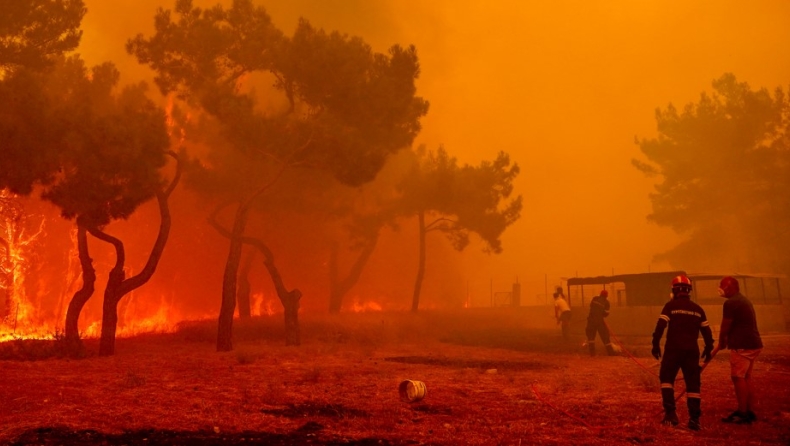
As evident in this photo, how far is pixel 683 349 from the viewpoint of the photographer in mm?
8906

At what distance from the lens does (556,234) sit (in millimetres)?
142500

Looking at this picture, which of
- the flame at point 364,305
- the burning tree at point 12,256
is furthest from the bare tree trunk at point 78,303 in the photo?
the flame at point 364,305

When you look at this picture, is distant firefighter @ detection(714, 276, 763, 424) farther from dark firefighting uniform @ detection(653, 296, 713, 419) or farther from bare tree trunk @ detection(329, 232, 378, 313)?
bare tree trunk @ detection(329, 232, 378, 313)

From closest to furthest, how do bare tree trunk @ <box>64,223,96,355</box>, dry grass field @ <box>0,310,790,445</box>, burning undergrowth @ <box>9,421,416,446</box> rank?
burning undergrowth @ <box>9,421,416,446</box> < dry grass field @ <box>0,310,790,445</box> < bare tree trunk @ <box>64,223,96,355</box>

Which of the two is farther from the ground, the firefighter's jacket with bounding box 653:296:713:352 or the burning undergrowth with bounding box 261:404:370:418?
the firefighter's jacket with bounding box 653:296:713:352

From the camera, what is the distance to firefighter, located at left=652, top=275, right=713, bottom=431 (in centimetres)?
872

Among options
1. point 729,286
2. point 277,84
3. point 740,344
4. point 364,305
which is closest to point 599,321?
point 729,286

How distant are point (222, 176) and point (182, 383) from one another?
1580 centimetres

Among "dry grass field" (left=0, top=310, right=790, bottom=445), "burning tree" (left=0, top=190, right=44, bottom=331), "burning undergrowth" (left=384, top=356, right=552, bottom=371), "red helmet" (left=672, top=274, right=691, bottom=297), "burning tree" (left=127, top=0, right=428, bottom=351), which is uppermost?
"burning tree" (left=127, top=0, right=428, bottom=351)

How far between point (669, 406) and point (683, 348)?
90cm

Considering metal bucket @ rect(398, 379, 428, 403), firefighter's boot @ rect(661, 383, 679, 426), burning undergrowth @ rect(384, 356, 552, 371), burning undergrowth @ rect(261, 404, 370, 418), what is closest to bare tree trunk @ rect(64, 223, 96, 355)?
burning undergrowth @ rect(384, 356, 552, 371)

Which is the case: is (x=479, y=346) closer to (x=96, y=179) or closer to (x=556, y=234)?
(x=96, y=179)

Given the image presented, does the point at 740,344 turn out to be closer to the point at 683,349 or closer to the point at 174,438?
the point at 683,349

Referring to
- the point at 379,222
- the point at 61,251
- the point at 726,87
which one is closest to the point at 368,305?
the point at 379,222
